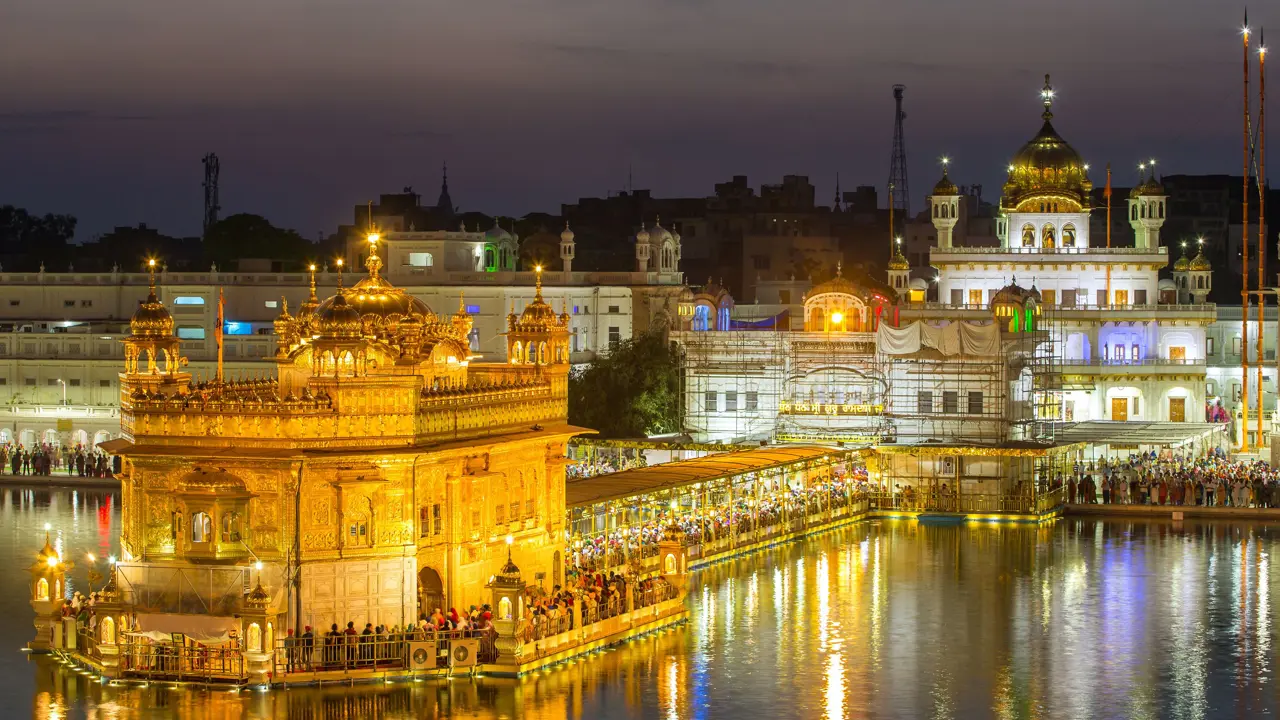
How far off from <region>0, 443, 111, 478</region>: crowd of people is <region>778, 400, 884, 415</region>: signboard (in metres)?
18.6

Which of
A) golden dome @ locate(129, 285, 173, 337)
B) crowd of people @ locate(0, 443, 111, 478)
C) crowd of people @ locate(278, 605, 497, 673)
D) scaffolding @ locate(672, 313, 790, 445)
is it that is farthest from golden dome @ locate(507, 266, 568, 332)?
crowd of people @ locate(0, 443, 111, 478)

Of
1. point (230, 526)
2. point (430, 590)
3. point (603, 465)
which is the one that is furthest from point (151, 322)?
point (603, 465)

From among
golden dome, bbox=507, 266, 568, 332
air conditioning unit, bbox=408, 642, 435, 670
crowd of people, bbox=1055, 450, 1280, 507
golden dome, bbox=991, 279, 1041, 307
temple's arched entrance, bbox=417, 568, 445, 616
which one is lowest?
air conditioning unit, bbox=408, 642, 435, 670

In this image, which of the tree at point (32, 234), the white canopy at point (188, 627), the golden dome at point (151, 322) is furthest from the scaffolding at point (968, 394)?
the tree at point (32, 234)

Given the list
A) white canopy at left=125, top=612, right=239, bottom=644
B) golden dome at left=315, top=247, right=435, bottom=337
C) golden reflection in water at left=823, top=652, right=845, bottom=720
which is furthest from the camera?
golden dome at left=315, top=247, right=435, bottom=337

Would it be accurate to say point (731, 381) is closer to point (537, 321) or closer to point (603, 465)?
point (603, 465)

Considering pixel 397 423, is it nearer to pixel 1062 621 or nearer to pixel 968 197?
pixel 1062 621

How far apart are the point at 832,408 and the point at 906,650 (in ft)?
89.3

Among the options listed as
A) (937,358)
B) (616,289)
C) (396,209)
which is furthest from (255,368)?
(396,209)

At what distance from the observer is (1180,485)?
5712 centimetres

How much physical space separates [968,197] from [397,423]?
80.9m

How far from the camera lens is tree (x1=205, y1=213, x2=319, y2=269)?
4124 inches

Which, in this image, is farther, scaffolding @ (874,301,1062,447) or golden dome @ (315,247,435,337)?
scaffolding @ (874,301,1062,447)

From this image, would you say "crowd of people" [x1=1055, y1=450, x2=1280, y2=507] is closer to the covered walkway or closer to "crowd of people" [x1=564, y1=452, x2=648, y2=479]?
the covered walkway
